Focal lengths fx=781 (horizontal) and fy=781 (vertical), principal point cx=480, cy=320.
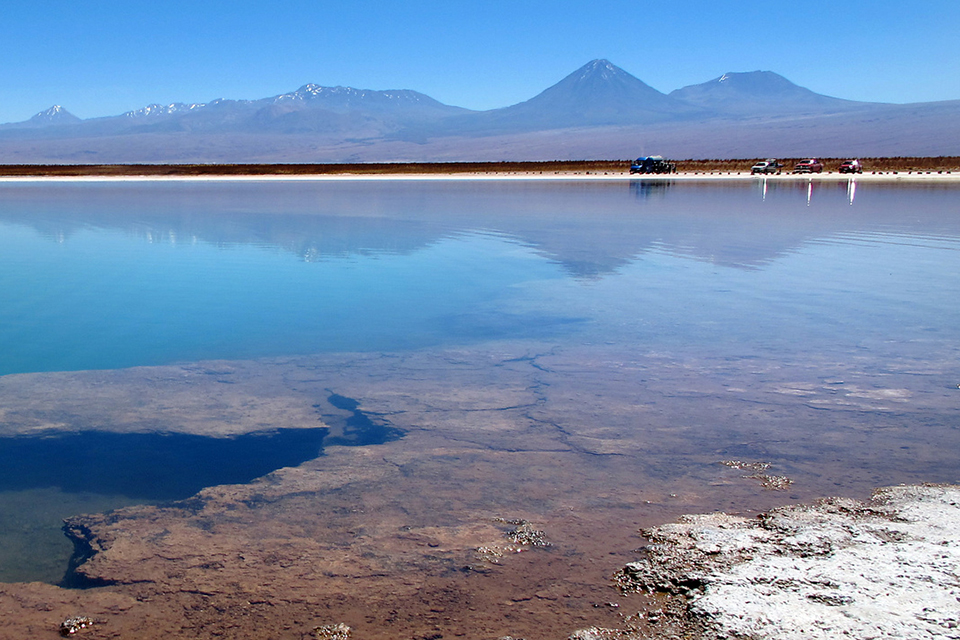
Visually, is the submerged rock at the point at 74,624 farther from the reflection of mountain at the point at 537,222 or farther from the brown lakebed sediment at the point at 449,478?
the reflection of mountain at the point at 537,222

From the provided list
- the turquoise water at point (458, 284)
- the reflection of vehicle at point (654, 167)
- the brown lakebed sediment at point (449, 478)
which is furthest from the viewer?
the reflection of vehicle at point (654, 167)

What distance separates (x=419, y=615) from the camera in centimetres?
297

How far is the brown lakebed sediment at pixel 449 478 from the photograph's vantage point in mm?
3051

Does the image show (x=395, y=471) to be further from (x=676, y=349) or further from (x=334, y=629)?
(x=676, y=349)

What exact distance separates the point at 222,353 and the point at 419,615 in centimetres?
451

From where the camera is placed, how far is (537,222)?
19547 mm

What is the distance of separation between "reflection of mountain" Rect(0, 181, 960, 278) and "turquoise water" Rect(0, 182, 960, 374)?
12cm

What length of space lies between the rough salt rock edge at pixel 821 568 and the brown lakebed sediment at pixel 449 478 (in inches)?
6.7

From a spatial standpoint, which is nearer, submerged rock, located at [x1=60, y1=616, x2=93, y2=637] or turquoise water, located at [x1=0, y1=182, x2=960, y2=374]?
submerged rock, located at [x1=60, y1=616, x2=93, y2=637]

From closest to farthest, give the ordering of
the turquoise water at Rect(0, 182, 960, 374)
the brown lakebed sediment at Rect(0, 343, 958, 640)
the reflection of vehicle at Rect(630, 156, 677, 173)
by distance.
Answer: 1. the brown lakebed sediment at Rect(0, 343, 958, 640)
2. the turquoise water at Rect(0, 182, 960, 374)
3. the reflection of vehicle at Rect(630, 156, 677, 173)

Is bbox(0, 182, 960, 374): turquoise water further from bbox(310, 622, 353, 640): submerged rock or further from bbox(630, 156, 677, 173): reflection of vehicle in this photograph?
bbox(630, 156, 677, 173): reflection of vehicle

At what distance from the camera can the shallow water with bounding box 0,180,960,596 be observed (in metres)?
4.79

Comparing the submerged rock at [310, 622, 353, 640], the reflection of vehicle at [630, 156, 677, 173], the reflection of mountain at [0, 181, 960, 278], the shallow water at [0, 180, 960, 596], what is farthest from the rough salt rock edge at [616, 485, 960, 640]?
the reflection of vehicle at [630, 156, 677, 173]

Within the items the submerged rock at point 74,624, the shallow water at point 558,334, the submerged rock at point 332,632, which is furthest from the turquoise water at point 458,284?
the submerged rock at point 332,632
